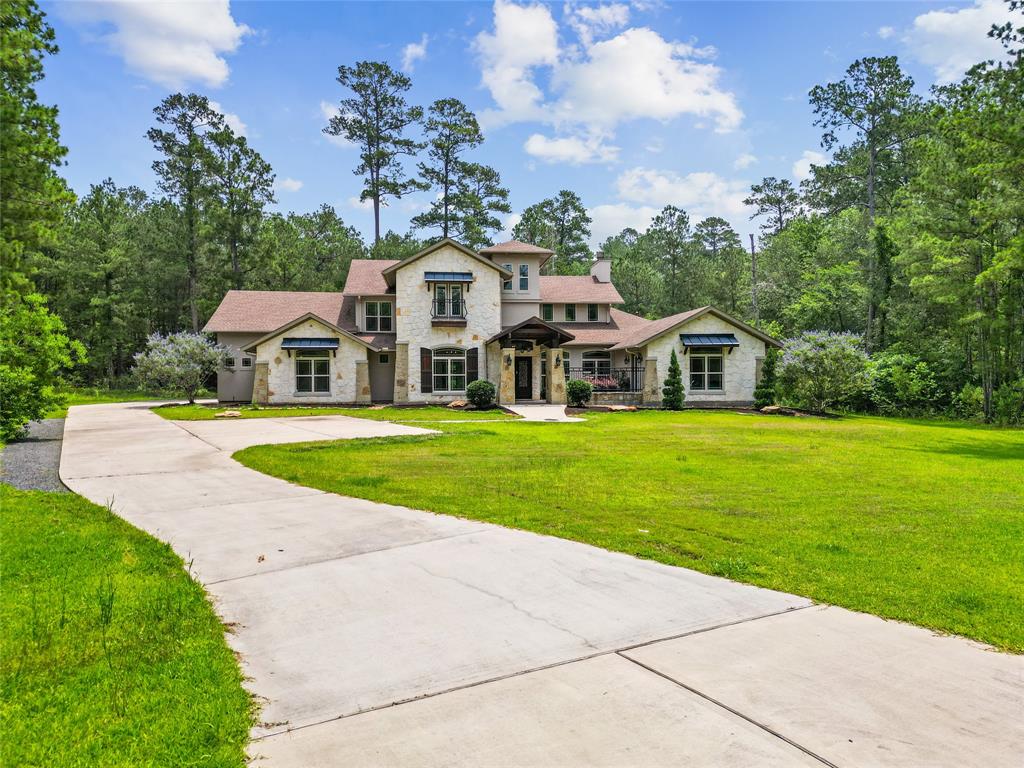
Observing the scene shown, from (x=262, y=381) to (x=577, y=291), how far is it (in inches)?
673

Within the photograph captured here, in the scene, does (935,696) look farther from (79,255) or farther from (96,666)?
(79,255)

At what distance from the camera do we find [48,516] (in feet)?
22.3

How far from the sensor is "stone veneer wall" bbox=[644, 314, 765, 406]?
28.7 m

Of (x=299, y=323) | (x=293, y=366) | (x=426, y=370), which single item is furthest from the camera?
(x=426, y=370)

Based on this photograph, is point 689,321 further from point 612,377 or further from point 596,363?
point 596,363

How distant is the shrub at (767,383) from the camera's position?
27.1 meters

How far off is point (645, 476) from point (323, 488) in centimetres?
496

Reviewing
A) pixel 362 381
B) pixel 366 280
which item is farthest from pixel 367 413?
pixel 366 280

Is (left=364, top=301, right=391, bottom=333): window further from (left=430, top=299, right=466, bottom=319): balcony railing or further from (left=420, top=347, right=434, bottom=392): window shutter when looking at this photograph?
(left=430, top=299, right=466, bottom=319): balcony railing

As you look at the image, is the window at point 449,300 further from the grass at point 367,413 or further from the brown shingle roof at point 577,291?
the brown shingle roof at point 577,291

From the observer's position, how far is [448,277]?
28.5 metres

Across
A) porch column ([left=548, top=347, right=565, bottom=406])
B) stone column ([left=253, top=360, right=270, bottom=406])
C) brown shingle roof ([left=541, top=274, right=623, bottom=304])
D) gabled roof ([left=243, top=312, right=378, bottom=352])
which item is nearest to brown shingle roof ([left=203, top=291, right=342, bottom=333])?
gabled roof ([left=243, top=312, right=378, bottom=352])

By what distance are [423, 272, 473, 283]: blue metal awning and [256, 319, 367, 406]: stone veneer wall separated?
4.35 m

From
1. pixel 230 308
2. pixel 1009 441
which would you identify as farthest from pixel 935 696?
pixel 230 308
